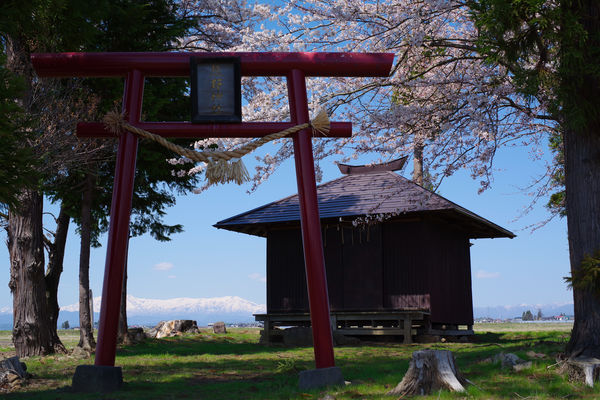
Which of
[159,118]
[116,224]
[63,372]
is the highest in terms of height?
[159,118]

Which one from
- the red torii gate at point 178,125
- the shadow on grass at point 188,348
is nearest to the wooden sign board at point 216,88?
the red torii gate at point 178,125

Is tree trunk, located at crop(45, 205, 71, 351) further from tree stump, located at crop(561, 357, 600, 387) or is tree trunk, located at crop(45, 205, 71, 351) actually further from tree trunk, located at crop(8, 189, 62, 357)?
tree stump, located at crop(561, 357, 600, 387)

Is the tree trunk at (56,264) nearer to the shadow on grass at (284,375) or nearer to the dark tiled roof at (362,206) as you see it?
the shadow on grass at (284,375)

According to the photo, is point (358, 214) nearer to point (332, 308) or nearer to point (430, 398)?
point (332, 308)

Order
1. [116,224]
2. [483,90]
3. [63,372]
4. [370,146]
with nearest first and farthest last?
[116,224] < [63,372] < [483,90] < [370,146]

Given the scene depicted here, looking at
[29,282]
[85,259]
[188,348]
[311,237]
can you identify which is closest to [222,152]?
[311,237]

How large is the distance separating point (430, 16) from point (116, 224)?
6.98 meters

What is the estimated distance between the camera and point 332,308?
19203 millimetres

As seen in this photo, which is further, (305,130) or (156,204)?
(156,204)

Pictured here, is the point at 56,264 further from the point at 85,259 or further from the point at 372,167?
the point at 372,167

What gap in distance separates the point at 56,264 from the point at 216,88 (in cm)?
1041

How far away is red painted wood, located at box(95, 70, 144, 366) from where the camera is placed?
8188 mm

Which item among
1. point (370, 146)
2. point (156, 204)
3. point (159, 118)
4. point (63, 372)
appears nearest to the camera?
point (63, 372)

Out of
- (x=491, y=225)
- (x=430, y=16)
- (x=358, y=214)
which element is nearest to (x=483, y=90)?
(x=430, y=16)
